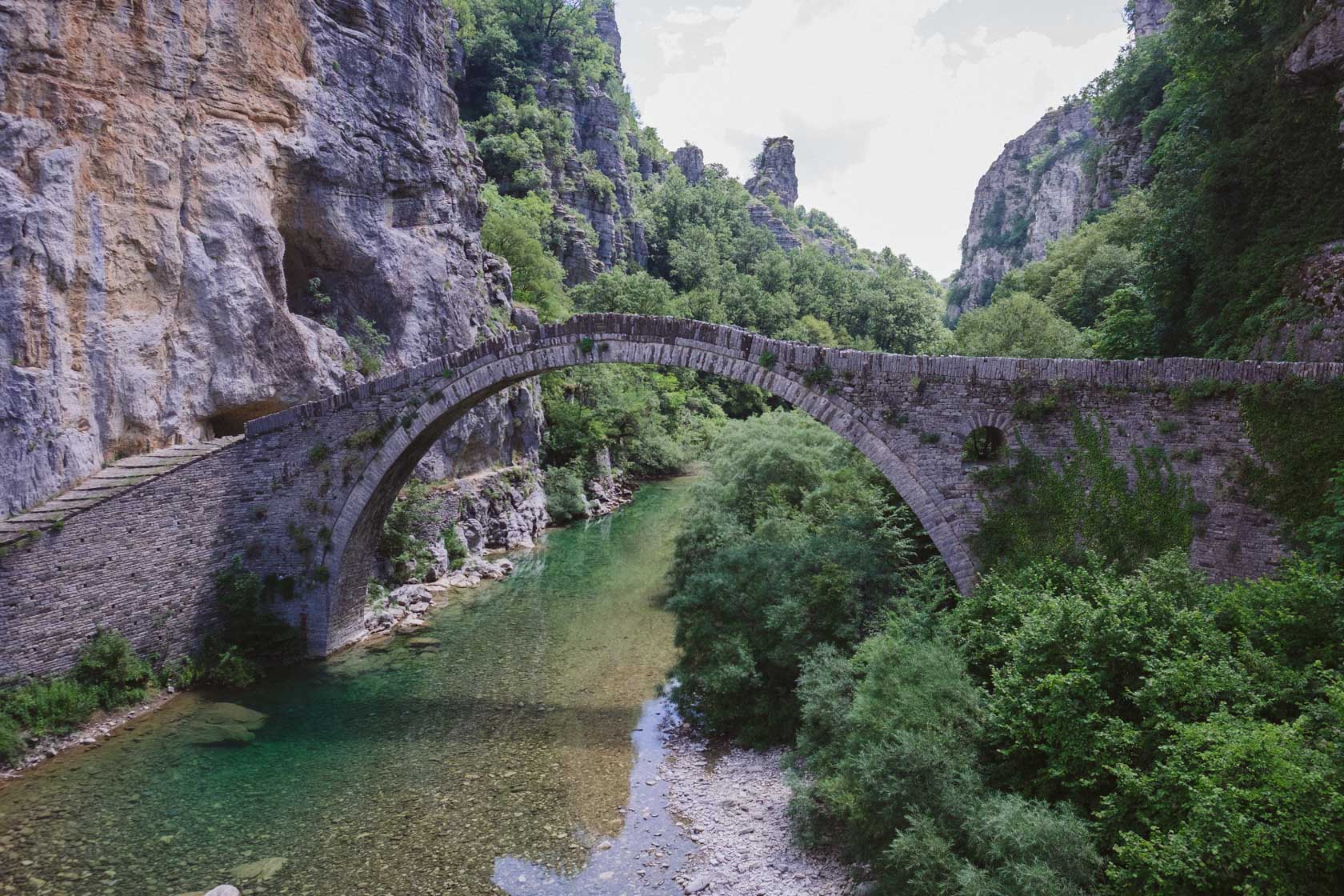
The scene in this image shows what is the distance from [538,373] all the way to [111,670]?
26.6 ft

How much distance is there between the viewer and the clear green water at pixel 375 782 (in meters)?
7.66

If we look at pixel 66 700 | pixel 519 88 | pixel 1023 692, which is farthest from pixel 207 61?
pixel 519 88

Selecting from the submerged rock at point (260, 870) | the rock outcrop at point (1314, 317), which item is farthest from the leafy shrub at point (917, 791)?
the rock outcrop at point (1314, 317)

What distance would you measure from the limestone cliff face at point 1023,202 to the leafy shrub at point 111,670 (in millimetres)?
58247

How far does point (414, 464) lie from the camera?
14461 mm

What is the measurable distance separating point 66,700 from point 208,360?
6367 millimetres

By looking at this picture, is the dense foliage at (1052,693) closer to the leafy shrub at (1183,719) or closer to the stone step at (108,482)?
the leafy shrub at (1183,719)

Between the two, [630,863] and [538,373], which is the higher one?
[538,373]

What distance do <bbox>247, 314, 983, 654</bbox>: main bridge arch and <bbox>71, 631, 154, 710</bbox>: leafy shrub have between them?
285 cm

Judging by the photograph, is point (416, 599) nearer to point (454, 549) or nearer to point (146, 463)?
point (454, 549)

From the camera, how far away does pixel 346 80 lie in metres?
17.3

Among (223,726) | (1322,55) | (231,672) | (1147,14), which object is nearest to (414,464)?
(231,672)

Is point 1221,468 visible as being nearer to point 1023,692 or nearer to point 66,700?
point 1023,692

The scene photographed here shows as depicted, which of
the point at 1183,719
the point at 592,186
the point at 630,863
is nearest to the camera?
the point at 1183,719
